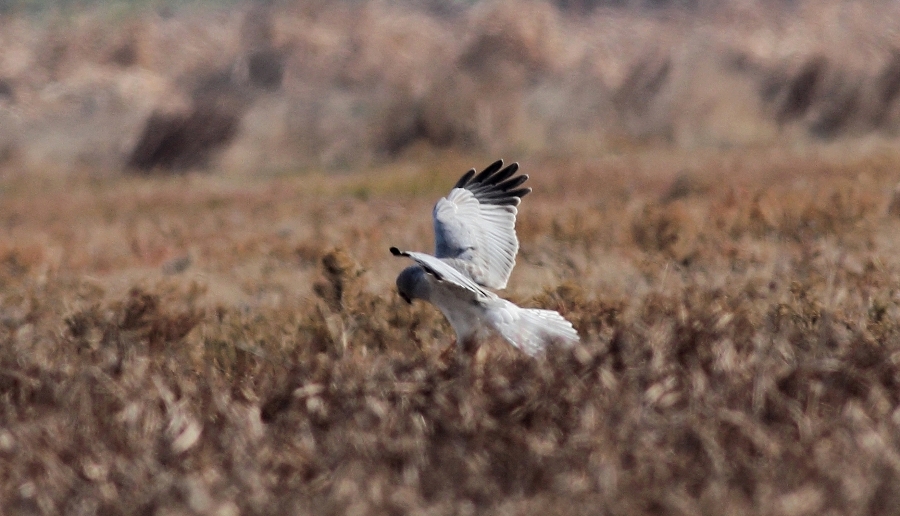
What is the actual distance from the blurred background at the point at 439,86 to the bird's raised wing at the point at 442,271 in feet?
52.4

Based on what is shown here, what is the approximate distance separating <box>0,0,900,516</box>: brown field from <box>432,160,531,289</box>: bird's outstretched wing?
1.26 feet

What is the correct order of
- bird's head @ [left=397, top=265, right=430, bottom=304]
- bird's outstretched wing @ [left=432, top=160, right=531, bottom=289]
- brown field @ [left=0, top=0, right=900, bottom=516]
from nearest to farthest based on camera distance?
brown field @ [left=0, top=0, right=900, bottom=516] < bird's head @ [left=397, top=265, right=430, bottom=304] < bird's outstretched wing @ [left=432, top=160, right=531, bottom=289]

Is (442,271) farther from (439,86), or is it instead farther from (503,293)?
→ (439,86)

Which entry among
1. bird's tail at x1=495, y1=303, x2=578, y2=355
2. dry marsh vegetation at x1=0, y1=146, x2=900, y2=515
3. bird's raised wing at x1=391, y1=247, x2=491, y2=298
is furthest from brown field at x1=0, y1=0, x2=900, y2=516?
bird's raised wing at x1=391, y1=247, x2=491, y2=298

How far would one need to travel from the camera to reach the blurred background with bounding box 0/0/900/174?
24297 millimetres

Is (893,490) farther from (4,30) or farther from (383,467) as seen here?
(4,30)

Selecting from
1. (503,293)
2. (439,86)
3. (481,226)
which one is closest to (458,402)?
(481,226)

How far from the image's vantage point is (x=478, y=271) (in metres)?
7.07

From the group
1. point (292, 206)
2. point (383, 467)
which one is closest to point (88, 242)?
point (292, 206)

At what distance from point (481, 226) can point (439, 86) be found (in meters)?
19.2

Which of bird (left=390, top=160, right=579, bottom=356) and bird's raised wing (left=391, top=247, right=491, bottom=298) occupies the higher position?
bird's raised wing (left=391, top=247, right=491, bottom=298)

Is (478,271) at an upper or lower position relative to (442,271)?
lower

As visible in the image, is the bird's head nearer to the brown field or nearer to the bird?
the bird

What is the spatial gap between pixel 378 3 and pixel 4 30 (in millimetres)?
9649
